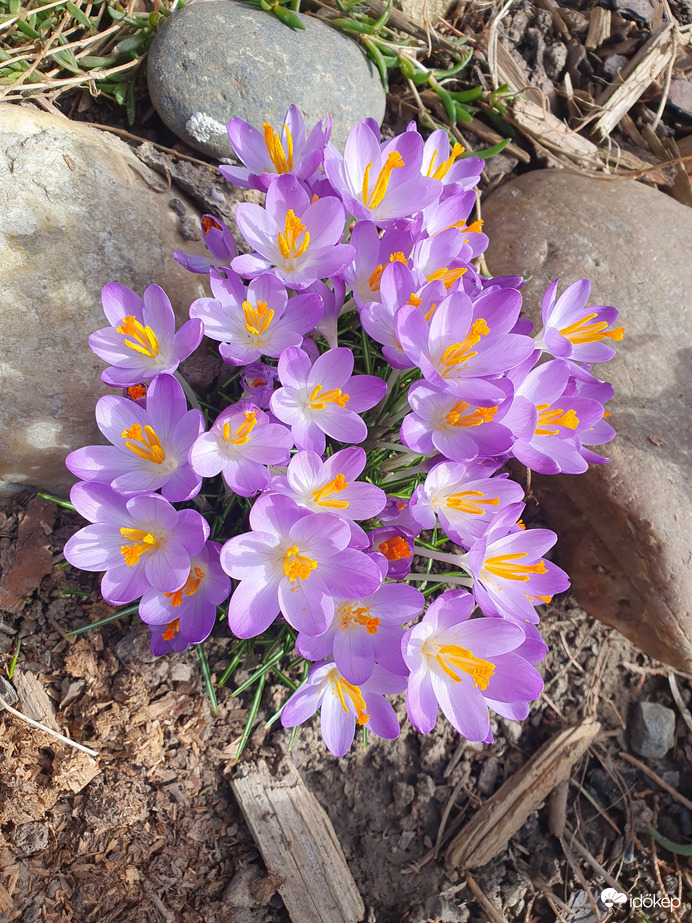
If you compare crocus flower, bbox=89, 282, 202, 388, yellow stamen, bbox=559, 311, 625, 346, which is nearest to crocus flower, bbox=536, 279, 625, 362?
yellow stamen, bbox=559, 311, 625, 346

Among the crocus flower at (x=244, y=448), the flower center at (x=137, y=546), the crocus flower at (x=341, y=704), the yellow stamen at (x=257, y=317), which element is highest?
the yellow stamen at (x=257, y=317)

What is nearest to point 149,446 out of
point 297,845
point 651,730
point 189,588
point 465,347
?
point 189,588

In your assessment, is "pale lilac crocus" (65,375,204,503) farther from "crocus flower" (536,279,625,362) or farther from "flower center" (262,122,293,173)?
"crocus flower" (536,279,625,362)

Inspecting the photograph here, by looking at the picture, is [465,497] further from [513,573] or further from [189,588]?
[189,588]

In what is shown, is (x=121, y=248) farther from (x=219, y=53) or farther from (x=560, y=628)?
(x=560, y=628)

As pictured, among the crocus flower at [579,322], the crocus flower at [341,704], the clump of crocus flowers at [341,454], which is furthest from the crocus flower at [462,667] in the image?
the crocus flower at [579,322]

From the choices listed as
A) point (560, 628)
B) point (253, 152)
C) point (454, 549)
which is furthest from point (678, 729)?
point (253, 152)

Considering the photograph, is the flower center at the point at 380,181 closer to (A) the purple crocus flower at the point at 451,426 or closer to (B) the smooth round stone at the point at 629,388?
(A) the purple crocus flower at the point at 451,426
